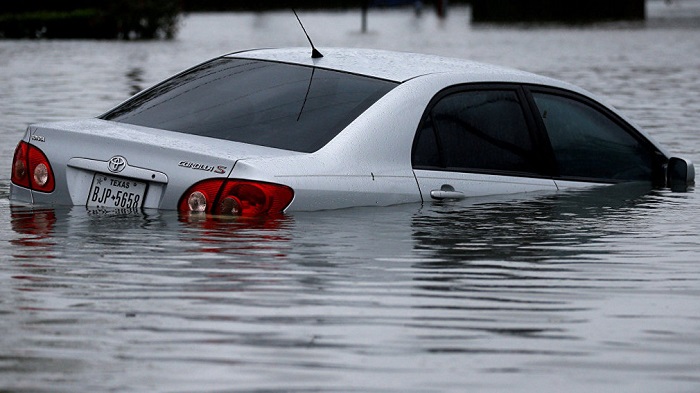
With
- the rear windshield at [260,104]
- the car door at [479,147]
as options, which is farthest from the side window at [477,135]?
the rear windshield at [260,104]

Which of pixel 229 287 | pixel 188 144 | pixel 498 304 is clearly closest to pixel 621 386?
pixel 498 304

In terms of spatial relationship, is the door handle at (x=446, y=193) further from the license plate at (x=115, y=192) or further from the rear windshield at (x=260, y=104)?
the license plate at (x=115, y=192)

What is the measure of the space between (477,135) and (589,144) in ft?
3.11

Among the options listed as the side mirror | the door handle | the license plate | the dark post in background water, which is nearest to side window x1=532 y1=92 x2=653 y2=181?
the side mirror

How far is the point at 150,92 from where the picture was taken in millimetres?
9211

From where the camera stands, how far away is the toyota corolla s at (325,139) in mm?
7898

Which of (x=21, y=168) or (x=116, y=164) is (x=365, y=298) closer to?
(x=116, y=164)

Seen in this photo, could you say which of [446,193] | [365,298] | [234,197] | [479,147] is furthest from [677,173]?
[365,298]

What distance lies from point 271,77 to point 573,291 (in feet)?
8.60

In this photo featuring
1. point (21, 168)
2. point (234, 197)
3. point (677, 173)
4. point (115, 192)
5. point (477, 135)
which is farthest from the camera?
point (677, 173)

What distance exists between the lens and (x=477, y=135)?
894 centimetres

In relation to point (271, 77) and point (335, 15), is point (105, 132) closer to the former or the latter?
point (271, 77)

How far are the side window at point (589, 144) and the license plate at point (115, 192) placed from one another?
246 cm

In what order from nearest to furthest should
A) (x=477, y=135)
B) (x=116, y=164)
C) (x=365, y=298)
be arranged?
1. (x=365, y=298)
2. (x=116, y=164)
3. (x=477, y=135)
